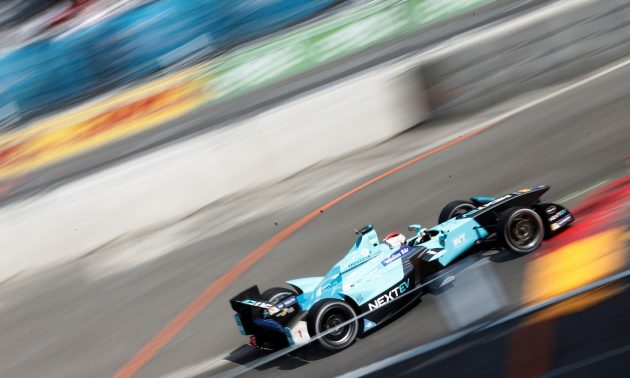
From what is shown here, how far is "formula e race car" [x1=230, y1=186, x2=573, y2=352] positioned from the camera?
6.48 metres

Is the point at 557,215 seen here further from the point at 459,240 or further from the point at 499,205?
the point at 459,240

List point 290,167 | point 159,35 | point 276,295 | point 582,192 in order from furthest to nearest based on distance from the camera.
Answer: point 159,35, point 290,167, point 582,192, point 276,295

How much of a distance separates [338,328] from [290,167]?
5.85m

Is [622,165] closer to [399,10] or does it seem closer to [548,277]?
[548,277]

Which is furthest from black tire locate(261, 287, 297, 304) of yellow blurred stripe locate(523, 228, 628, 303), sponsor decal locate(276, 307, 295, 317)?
yellow blurred stripe locate(523, 228, 628, 303)

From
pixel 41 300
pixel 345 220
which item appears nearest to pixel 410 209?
pixel 345 220

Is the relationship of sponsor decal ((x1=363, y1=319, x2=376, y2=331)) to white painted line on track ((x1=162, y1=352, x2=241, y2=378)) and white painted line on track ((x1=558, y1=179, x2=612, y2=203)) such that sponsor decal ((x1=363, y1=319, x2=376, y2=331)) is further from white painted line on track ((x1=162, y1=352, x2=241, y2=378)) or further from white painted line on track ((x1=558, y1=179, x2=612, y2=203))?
white painted line on track ((x1=558, y1=179, x2=612, y2=203))

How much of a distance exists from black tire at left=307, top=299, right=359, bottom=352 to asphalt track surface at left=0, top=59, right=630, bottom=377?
0.33 feet

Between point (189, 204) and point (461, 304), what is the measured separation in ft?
19.6

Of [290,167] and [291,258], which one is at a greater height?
[290,167]

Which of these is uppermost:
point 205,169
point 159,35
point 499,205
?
point 159,35

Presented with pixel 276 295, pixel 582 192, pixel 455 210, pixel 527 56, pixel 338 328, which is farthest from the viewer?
pixel 527 56

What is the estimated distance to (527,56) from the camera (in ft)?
40.0

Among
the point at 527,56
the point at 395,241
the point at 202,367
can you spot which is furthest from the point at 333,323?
the point at 527,56
